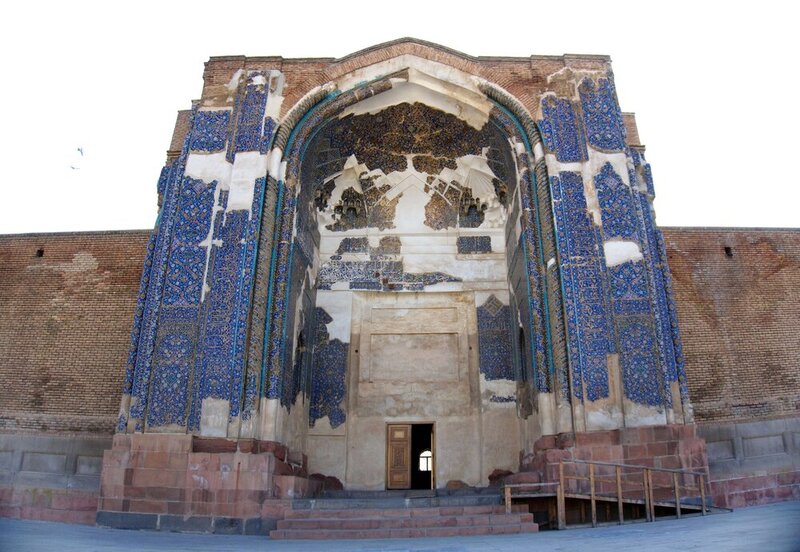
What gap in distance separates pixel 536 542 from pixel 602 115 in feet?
23.2

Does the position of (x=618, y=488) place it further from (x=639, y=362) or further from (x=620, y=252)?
(x=620, y=252)

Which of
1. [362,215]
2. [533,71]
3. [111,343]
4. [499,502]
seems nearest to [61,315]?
[111,343]

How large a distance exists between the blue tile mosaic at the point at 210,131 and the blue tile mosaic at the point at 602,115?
5.79 metres

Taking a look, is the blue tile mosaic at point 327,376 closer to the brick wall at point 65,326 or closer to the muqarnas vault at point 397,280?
the muqarnas vault at point 397,280

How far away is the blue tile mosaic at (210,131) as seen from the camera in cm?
998

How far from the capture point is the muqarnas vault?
8391 millimetres

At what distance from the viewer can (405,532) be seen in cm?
671

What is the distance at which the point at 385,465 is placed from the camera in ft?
34.9

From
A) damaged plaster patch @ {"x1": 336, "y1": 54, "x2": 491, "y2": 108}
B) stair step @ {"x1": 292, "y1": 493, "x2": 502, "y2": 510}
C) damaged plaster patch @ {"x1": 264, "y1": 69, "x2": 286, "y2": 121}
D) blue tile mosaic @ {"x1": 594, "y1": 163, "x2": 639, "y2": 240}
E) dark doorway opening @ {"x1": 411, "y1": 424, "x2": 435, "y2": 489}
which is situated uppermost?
damaged plaster patch @ {"x1": 336, "y1": 54, "x2": 491, "y2": 108}

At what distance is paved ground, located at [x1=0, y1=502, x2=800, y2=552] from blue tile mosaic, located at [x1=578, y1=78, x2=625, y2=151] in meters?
5.68

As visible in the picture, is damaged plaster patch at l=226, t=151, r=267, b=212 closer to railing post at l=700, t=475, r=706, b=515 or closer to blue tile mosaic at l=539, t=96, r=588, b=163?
blue tile mosaic at l=539, t=96, r=588, b=163

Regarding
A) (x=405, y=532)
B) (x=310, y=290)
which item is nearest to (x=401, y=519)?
(x=405, y=532)

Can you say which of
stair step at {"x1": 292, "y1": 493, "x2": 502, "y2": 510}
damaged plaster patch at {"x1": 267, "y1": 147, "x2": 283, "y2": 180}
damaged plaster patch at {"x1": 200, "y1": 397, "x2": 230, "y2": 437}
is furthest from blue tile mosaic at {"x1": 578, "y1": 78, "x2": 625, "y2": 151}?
damaged plaster patch at {"x1": 200, "y1": 397, "x2": 230, "y2": 437}

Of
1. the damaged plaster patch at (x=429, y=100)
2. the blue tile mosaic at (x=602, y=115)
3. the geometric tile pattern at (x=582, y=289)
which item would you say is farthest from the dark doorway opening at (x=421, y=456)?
the blue tile mosaic at (x=602, y=115)
